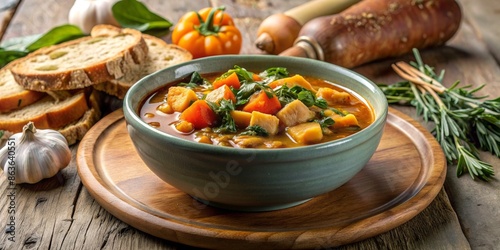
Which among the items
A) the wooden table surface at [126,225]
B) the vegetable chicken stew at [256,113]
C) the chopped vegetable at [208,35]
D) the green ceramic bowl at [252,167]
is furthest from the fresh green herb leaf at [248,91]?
the chopped vegetable at [208,35]

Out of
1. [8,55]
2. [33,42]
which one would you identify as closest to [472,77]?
[33,42]

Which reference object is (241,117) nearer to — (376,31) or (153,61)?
(153,61)

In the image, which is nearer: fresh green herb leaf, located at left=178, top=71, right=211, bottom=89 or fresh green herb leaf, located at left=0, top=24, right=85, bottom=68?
fresh green herb leaf, located at left=178, top=71, right=211, bottom=89

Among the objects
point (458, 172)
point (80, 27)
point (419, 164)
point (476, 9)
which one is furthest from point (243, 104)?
point (476, 9)

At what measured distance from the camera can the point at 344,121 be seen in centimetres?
284

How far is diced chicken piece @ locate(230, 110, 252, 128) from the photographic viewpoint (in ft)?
9.08

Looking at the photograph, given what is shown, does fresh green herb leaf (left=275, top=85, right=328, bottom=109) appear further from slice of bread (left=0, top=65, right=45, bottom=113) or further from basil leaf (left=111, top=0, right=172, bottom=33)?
basil leaf (left=111, top=0, right=172, bottom=33)

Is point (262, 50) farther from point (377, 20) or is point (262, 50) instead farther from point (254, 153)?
point (254, 153)

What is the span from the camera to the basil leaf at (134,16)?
5078mm

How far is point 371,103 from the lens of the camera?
3.14 metres

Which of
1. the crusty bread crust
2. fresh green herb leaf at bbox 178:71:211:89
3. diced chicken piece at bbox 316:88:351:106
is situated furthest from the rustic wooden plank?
the crusty bread crust

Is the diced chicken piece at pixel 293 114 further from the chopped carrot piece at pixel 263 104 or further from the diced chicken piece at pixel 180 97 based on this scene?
the diced chicken piece at pixel 180 97

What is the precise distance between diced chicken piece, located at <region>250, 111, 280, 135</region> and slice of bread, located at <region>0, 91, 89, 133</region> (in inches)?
60.1

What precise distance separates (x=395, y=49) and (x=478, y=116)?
4.46 ft
